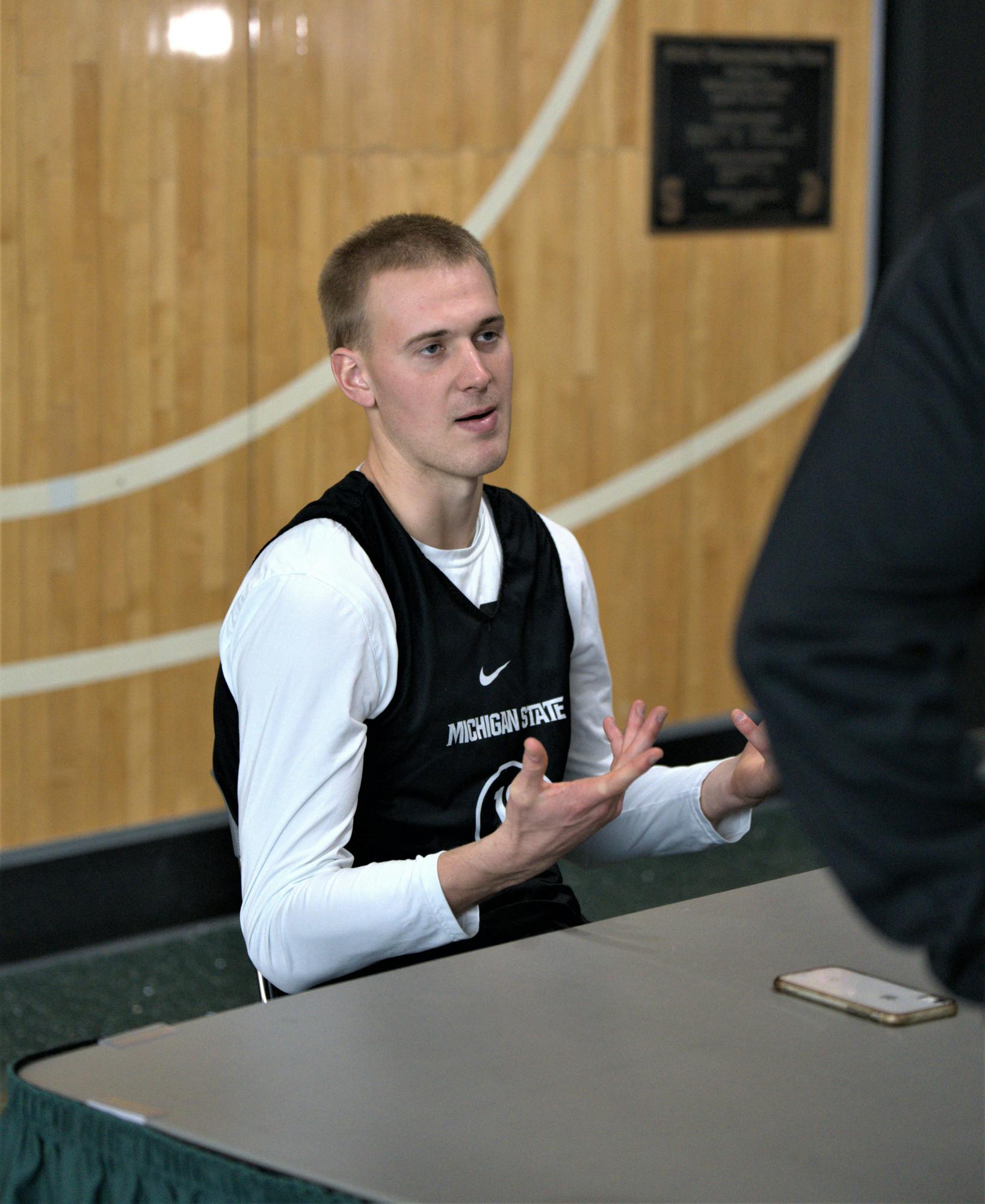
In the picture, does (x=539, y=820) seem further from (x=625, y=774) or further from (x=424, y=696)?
(x=424, y=696)

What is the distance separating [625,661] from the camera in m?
4.48

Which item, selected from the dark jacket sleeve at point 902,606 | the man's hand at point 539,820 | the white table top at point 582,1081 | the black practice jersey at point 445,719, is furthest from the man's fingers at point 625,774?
the dark jacket sleeve at point 902,606

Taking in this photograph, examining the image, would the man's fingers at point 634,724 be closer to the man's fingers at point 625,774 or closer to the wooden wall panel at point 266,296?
the man's fingers at point 625,774

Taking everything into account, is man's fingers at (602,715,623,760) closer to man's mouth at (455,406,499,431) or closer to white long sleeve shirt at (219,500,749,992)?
white long sleeve shirt at (219,500,749,992)

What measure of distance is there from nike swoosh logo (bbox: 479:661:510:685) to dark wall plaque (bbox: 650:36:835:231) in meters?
2.58

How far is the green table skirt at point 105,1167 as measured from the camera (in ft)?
3.74

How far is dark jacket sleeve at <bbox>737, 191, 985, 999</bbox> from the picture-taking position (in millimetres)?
718

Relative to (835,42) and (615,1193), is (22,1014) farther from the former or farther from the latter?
(835,42)

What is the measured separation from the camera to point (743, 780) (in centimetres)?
194

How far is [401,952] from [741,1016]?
1.46 feet

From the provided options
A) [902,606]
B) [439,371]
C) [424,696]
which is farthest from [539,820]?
[902,606]

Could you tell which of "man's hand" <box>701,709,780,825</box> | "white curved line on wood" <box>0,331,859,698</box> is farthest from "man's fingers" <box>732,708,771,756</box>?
"white curved line on wood" <box>0,331,859,698</box>

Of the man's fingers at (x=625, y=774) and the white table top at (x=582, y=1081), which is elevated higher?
the man's fingers at (x=625, y=774)

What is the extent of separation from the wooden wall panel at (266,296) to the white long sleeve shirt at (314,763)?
5.68 feet
